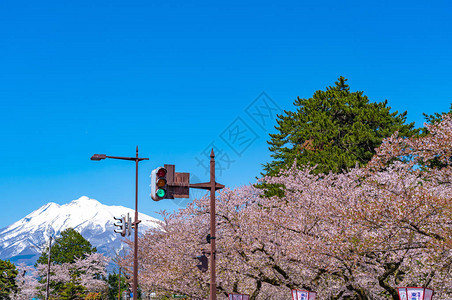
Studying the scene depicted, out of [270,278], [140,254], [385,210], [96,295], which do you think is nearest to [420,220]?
[385,210]

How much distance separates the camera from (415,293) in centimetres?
1439

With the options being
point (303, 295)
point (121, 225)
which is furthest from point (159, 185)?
point (121, 225)

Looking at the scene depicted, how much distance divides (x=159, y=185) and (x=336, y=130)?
31757mm

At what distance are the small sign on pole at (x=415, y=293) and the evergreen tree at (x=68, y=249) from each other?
76.0 m

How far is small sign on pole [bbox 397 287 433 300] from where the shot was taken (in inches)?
561

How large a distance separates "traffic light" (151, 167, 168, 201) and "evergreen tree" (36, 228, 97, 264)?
76274 millimetres

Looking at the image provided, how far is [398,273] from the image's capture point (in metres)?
19.3

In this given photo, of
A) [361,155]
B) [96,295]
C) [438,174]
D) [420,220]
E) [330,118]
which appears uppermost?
[330,118]

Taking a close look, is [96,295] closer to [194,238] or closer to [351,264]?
[194,238]

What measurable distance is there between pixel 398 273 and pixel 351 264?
124 inches

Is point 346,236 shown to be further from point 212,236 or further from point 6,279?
point 6,279

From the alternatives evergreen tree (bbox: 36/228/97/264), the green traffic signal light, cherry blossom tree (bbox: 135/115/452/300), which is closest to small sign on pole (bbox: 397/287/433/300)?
cherry blossom tree (bbox: 135/115/452/300)

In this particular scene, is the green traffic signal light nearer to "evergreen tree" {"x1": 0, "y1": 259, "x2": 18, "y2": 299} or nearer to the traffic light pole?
the traffic light pole

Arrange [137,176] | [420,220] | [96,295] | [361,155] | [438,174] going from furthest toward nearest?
[96,295] < [361,155] < [137,176] < [438,174] < [420,220]
